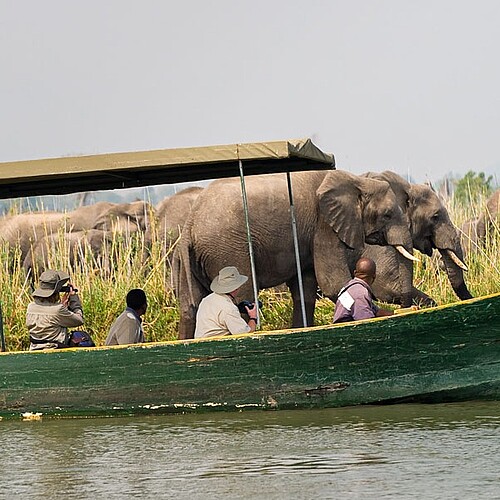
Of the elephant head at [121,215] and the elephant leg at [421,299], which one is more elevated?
the elephant head at [121,215]

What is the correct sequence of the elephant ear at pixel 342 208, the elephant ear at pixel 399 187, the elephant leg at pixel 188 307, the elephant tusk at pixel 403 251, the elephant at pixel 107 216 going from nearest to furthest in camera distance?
the elephant leg at pixel 188 307 → the elephant ear at pixel 342 208 → the elephant tusk at pixel 403 251 → the elephant ear at pixel 399 187 → the elephant at pixel 107 216

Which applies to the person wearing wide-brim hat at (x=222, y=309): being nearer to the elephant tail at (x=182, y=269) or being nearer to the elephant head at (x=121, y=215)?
the elephant tail at (x=182, y=269)

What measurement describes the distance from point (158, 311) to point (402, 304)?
2.95m

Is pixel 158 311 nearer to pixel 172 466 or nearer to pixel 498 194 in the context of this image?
pixel 172 466

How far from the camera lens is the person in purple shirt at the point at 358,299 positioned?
467 inches

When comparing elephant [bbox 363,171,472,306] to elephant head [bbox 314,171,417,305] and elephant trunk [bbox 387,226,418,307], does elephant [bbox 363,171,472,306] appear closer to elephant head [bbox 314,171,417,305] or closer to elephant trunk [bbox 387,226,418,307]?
elephant trunk [bbox 387,226,418,307]

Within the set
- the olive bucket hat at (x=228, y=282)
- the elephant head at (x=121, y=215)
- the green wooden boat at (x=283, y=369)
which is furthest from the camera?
the elephant head at (x=121, y=215)

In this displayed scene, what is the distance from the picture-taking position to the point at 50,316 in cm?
1236

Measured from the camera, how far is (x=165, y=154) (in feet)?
38.8

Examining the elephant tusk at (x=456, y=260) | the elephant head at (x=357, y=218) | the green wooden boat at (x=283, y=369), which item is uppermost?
the elephant head at (x=357, y=218)

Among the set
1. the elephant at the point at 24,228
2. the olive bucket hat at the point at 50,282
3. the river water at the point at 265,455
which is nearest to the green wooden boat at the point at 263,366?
the river water at the point at 265,455

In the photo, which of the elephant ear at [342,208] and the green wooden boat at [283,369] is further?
the elephant ear at [342,208]

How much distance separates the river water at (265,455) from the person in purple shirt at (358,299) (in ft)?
2.76

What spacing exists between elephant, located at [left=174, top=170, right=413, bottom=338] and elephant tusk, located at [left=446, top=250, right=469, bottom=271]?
3.27 ft
